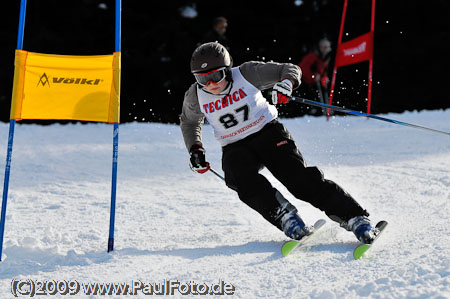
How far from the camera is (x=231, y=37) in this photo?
11.0 m

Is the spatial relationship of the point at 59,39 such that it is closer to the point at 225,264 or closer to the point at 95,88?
the point at 95,88

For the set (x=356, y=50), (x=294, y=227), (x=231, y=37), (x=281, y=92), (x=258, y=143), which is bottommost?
(x=294, y=227)

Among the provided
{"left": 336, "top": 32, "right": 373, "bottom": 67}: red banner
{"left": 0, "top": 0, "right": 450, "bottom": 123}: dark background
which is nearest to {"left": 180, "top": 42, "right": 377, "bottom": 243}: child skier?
{"left": 336, "top": 32, "right": 373, "bottom": 67}: red banner

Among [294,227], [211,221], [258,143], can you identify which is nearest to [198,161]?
[258,143]

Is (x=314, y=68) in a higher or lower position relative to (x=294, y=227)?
higher

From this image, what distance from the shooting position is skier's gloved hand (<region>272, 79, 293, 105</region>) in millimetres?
2953

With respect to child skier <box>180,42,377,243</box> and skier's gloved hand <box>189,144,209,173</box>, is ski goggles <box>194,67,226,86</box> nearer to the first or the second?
child skier <box>180,42,377,243</box>

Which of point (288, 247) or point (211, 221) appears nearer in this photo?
point (288, 247)

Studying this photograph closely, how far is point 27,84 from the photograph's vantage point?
9.49ft

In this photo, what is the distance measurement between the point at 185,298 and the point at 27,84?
4.91 ft

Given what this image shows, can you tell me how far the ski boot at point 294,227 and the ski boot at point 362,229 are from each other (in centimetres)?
23

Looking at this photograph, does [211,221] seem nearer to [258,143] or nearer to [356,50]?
[258,143]

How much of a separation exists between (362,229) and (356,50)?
5.32m

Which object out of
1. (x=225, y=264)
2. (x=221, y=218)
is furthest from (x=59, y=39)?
(x=225, y=264)
